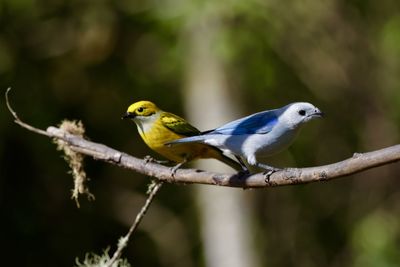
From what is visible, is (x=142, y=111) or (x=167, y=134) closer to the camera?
(x=167, y=134)

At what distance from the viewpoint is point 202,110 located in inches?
335

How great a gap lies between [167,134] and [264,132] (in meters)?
0.87

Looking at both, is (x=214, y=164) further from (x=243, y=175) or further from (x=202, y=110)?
(x=243, y=175)

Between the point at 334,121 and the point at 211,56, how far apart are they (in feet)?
7.09

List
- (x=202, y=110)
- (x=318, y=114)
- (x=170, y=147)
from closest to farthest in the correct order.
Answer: (x=318, y=114), (x=170, y=147), (x=202, y=110)

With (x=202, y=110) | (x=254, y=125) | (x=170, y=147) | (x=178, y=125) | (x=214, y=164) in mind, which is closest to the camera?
(x=254, y=125)

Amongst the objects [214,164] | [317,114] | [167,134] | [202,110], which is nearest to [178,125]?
[167,134]

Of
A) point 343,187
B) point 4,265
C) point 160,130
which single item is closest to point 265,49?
point 343,187

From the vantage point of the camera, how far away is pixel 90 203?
9.73 m

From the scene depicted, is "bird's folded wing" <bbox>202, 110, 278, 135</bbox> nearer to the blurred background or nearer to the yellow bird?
the yellow bird

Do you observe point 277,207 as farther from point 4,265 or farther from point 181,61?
point 4,265

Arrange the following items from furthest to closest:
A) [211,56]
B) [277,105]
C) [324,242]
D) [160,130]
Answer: [324,242], [277,105], [211,56], [160,130]

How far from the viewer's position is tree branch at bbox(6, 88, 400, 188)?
2.54 metres

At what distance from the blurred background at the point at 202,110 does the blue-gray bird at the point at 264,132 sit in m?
4.20
